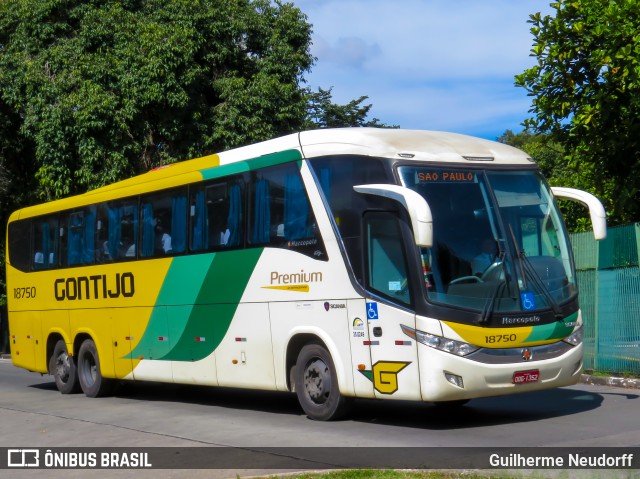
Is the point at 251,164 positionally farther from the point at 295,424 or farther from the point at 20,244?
the point at 20,244

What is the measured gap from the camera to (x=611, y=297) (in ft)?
55.0

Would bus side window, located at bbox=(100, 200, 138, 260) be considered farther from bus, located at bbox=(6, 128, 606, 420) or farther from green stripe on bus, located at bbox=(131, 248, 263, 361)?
green stripe on bus, located at bbox=(131, 248, 263, 361)

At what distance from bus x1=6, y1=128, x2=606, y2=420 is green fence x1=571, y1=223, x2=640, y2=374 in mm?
4346

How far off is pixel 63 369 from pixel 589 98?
36.4 feet

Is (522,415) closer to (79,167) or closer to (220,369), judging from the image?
(220,369)

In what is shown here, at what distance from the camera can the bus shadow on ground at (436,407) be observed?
1184 centimetres

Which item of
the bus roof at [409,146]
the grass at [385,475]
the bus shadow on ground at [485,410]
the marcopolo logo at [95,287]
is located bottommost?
the bus shadow on ground at [485,410]

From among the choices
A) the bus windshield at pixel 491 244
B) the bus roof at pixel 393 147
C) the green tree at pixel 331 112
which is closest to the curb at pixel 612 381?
the bus windshield at pixel 491 244

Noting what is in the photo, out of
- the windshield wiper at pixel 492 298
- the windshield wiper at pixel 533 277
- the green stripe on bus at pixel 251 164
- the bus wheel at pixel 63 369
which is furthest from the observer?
the bus wheel at pixel 63 369

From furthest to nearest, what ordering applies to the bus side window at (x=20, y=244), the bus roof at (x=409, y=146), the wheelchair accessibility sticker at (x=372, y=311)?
A: the bus side window at (x=20, y=244)
the bus roof at (x=409, y=146)
the wheelchair accessibility sticker at (x=372, y=311)

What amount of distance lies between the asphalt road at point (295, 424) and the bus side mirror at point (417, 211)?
2141mm

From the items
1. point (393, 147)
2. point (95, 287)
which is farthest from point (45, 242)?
point (393, 147)

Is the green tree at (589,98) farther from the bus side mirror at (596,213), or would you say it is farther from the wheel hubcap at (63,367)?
the wheel hubcap at (63,367)

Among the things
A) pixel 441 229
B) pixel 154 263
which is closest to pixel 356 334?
pixel 441 229
